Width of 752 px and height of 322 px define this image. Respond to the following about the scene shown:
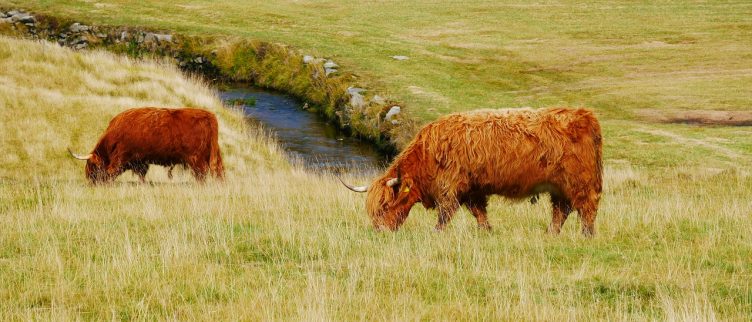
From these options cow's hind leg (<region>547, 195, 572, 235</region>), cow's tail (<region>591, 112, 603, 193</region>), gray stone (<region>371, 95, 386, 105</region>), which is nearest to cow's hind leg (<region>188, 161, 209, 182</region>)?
cow's hind leg (<region>547, 195, 572, 235</region>)

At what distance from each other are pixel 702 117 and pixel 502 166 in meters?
18.6

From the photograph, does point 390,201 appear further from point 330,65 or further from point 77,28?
point 77,28

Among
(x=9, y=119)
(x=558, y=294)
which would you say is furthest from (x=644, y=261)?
(x=9, y=119)

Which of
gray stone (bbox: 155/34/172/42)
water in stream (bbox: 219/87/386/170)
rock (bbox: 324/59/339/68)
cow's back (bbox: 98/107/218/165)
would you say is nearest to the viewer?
cow's back (bbox: 98/107/218/165)

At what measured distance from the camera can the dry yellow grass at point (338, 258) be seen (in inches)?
260

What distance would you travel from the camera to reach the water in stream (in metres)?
25.4

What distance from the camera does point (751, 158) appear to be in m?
20.2

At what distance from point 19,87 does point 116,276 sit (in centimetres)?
1875

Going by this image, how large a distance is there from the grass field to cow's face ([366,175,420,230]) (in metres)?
0.23

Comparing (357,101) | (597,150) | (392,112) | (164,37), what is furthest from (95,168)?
(164,37)

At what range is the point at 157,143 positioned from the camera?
1639cm

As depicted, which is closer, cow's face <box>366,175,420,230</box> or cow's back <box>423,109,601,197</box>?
cow's back <box>423,109,601,197</box>

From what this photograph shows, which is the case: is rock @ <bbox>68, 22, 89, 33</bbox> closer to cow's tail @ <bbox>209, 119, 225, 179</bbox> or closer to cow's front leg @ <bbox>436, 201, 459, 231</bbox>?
cow's tail @ <bbox>209, 119, 225, 179</bbox>

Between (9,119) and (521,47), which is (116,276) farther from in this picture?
(521,47)
